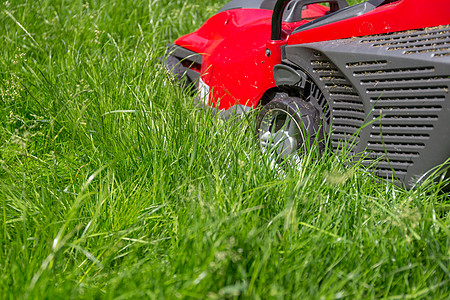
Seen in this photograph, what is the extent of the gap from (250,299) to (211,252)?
0.49 ft

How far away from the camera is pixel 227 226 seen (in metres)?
1.63

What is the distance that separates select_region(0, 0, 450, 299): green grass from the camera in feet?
4.95

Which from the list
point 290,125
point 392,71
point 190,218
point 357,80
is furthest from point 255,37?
point 190,218

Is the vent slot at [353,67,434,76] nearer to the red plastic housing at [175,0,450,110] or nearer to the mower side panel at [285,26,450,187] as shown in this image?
the mower side panel at [285,26,450,187]

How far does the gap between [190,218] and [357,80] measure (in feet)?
2.52

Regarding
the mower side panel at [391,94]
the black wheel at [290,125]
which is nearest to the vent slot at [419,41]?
the mower side panel at [391,94]

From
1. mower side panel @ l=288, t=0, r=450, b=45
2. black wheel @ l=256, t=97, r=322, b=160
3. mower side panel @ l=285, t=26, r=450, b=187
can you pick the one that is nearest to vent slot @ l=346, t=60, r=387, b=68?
mower side panel @ l=285, t=26, r=450, b=187

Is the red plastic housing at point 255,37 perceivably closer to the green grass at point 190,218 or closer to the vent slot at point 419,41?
the vent slot at point 419,41

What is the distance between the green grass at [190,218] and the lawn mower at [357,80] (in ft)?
0.37

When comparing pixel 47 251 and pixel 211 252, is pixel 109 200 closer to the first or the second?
pixel 47 251

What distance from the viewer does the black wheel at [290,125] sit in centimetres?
227

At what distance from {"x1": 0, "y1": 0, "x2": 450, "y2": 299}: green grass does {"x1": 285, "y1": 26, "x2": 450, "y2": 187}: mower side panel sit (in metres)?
0.10

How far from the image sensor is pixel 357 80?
2072 millimetres

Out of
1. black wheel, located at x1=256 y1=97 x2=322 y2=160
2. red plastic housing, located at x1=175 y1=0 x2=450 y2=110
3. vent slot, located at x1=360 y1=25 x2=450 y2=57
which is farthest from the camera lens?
black wheel, located at x1=256 y1=97 x2=322 y2=160
